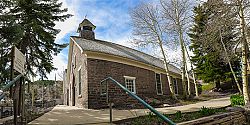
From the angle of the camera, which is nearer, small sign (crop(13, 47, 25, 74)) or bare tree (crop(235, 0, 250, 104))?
small sign (crop(13, 47, 25, 74))

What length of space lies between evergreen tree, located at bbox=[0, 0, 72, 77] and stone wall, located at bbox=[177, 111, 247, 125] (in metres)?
10.8

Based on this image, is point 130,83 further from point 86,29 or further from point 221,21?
point 221,21

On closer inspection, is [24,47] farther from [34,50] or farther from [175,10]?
[175,10]

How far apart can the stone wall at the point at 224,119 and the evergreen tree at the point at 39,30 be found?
1079 cm

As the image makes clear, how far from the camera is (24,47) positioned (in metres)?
12.8

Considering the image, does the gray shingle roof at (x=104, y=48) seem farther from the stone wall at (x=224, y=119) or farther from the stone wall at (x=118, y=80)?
the stone wall at (x=224, y=119)

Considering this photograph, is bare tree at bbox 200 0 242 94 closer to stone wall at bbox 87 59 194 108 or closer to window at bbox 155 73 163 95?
stone wall at bbox 87 59 194 108

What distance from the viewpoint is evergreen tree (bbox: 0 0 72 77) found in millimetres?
12672

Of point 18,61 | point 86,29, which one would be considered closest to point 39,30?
point 86,29

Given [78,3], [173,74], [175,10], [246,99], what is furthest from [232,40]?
[173,74]

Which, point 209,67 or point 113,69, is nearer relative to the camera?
point 113,69

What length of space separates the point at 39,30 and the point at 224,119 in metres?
11.1

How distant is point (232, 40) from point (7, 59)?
1220 cm

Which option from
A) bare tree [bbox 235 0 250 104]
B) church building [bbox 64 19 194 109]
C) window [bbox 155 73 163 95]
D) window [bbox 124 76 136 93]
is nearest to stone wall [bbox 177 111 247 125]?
bare tree [bbox 235 0 250 104]
